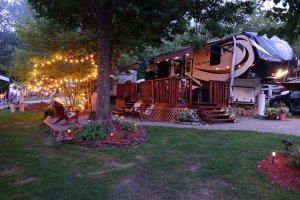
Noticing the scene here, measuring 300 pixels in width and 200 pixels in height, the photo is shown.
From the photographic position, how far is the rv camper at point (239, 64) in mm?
12852

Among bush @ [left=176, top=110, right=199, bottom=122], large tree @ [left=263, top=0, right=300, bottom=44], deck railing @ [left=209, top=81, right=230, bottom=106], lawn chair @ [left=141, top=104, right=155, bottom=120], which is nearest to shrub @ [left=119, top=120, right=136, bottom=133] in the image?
bush @ [left=176, top=110, right=199, bottom=122]

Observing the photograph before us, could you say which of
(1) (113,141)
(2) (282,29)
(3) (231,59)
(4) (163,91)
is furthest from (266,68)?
(2) (282,29)

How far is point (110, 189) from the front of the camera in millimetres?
4367

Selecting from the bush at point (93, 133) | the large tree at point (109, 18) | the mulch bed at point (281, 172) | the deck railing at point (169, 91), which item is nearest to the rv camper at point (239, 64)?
the deck railing at point (169, 91)

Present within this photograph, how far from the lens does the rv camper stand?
1285 centimetres

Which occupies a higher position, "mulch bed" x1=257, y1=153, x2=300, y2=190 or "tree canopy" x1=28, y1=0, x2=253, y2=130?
"tree canopy" x1=28, y1=0, x2=253, y2=130

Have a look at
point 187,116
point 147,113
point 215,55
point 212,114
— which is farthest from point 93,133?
point 215,55

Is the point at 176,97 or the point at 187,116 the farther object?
the point at 176,97

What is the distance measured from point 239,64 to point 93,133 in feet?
28.4

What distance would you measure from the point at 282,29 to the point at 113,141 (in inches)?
205

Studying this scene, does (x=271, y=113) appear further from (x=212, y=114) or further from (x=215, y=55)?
(x=215, y=55)

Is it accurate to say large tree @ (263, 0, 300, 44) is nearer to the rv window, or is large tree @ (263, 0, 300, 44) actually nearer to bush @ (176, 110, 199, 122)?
bush @ (176, 110, 199, 122)

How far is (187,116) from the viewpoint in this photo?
11812 millimetres

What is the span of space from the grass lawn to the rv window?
24.6ft
